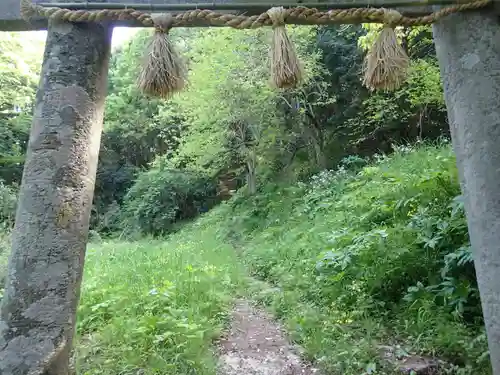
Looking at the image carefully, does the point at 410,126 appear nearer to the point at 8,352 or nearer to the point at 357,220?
the point at 357,220

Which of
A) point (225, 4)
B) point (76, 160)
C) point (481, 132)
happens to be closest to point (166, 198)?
point (76, 160)

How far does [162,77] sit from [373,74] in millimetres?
1207

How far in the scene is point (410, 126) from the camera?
1137cm

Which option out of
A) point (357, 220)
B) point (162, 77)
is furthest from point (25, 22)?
point (357, 220)

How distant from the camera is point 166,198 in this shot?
1720 centimetres

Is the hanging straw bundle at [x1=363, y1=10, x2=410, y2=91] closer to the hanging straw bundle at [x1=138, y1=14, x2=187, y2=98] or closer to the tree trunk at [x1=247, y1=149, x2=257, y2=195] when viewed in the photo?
the hanging straw bundle at [x1=138, y1=14, x2=187, y2=98]

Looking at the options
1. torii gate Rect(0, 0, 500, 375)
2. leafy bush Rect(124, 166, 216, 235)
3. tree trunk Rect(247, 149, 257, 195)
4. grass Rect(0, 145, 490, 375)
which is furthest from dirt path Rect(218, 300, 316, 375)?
leafy bush Rect(124, 166, 216, 235)

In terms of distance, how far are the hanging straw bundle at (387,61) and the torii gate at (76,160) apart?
17cm

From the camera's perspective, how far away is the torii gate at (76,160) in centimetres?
204

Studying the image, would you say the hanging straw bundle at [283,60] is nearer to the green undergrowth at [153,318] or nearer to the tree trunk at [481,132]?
the tree trunk at [481,132]

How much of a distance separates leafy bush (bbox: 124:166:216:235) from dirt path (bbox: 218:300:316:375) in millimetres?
12378

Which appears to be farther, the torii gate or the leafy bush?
the leafy bush

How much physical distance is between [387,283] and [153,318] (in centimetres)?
220

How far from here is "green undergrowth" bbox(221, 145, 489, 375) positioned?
10.7 ft
